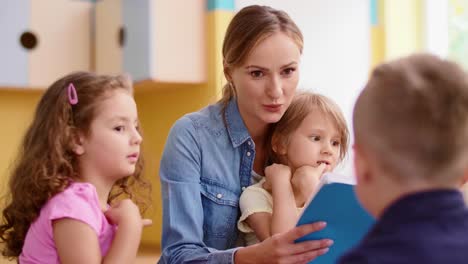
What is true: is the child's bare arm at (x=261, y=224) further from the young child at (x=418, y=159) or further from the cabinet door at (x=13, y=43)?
the cabinet door at (x=13, y=43)

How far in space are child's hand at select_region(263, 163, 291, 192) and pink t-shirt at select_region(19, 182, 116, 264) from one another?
42 centimetres

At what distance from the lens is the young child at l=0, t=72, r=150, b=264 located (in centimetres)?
144

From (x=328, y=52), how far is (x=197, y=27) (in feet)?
2.14

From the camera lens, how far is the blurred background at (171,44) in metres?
3.24

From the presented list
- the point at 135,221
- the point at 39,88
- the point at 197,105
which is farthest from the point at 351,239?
the point at 39,88

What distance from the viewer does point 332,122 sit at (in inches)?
67.6

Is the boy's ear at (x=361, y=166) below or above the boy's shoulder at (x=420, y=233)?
above

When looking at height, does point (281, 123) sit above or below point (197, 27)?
below

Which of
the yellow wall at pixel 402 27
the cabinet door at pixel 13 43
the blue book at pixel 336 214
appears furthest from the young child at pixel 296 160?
the cabinet door at pixel 13 43

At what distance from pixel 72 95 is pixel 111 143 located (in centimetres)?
14

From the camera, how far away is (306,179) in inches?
65.0

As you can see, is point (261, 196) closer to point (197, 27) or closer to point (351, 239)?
point (351, 239)

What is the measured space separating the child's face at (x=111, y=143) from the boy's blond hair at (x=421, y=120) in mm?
815

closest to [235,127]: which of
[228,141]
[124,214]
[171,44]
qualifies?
[228,141]
